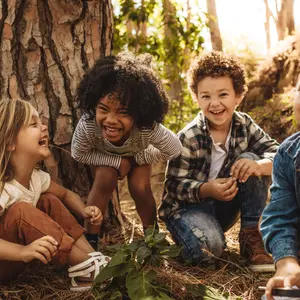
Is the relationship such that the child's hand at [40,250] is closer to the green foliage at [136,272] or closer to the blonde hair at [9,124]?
the green foliage at [136,272]

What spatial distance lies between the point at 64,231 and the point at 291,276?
1107 mm

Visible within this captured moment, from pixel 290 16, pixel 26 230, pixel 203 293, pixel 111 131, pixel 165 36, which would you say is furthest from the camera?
pixel 290 16

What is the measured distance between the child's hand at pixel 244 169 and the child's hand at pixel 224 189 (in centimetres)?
4

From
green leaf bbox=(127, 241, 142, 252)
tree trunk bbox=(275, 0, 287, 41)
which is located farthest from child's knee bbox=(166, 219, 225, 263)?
tree trunk bbox=(275, 0, 287, 41)

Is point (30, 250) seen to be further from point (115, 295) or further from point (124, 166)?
point (124, 166)

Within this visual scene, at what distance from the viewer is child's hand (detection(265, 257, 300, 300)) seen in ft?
5.03

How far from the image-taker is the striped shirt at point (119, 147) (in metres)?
2.77

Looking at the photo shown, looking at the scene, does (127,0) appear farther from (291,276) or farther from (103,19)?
(291,276)

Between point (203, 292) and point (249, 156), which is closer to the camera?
point (203, 292)

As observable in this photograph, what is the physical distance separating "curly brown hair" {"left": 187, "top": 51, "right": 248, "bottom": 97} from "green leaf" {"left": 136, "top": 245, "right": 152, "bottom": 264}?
1194mm

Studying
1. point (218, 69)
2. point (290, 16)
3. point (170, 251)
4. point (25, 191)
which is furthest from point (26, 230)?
point (290, 16)

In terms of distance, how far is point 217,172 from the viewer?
2924mm

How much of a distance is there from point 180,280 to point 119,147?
Result: 0.82 m

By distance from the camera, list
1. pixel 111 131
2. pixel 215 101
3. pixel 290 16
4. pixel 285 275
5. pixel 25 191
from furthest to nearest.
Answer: pixel 290 16 < pixel 215 101 < pixel 111 131 < pixel 25 191 < pixel 285 275
